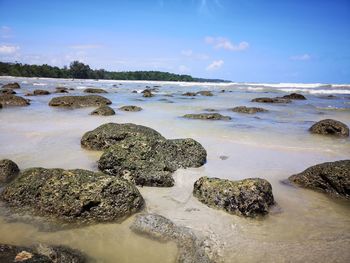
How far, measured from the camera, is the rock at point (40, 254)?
8.71 ft

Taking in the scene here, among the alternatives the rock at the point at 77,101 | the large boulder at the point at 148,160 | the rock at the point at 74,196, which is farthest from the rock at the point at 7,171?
the rock at the point at 77,101

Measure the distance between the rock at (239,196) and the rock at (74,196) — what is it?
0.97 meters

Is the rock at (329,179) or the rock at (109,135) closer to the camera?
the rock at (329,179)

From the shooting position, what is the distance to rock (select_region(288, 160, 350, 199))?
469 centimetres

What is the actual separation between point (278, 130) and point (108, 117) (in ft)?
21.0

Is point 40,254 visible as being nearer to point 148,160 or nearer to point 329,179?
point 148,160

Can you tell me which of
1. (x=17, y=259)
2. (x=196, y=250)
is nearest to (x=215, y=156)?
(x=196, y=250)

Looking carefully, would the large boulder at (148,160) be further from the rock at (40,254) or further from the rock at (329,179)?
the rock at (40,254)

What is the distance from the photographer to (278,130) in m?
9.95

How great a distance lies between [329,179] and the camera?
191 inches

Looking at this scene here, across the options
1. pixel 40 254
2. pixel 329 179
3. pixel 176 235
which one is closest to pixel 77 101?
pixel 329 179

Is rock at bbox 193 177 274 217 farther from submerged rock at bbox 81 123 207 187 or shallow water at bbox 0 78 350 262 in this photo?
submerged rock at bbox 81 123 207 187

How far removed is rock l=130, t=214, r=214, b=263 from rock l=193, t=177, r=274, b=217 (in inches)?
32.4

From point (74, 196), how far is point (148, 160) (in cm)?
167
